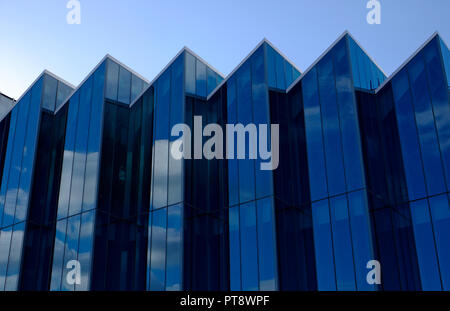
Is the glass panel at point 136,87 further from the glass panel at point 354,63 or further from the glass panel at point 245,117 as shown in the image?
the glass panel at point 354,63

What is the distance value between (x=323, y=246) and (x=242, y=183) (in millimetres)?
5593

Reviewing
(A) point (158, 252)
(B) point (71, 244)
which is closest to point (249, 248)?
(A) point (158, 252)

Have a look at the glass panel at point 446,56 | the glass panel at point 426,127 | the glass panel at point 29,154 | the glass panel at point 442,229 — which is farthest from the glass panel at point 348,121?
the glass panel at point 29,154

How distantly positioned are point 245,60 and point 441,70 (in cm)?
1096

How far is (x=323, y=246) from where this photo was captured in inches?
938

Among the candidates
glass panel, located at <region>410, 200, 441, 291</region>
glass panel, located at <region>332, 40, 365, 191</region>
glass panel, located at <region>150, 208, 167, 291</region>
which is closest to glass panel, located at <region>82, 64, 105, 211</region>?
glass panel, located at <region>150, 208, 167, 291</region>

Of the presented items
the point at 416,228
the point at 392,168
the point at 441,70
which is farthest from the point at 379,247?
the point at 441,70

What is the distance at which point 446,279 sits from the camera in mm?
20797

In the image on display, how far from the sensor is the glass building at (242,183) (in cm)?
2308

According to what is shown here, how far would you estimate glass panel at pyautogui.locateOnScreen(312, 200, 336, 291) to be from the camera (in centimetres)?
2305

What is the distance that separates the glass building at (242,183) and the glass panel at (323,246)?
0.07 metres

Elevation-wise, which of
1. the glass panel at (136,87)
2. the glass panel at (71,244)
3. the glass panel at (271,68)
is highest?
the glass panel at (136,87)
